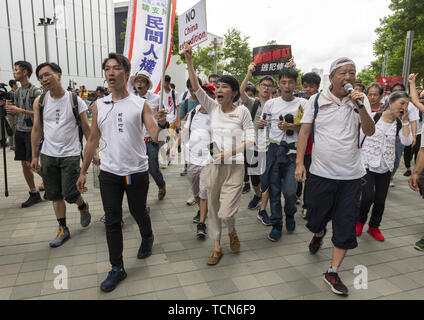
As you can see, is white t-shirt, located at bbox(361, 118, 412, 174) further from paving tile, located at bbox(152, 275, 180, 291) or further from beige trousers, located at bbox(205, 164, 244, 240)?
paving tile, located at bbox(152, 275, 180, 291)

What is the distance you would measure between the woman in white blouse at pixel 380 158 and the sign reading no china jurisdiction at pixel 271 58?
7.19 feet

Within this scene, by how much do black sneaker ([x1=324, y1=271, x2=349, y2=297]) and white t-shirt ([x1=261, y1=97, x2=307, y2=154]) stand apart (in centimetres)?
161

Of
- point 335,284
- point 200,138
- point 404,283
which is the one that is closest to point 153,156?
point 200,138

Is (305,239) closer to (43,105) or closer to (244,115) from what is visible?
(244,115)

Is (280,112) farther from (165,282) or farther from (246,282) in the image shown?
(165,282)

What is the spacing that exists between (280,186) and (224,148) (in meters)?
1.23

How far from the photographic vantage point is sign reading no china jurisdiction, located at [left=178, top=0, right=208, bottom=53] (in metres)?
4.04

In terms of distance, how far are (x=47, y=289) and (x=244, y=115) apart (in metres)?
2.63

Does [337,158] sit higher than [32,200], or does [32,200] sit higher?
[337,158]

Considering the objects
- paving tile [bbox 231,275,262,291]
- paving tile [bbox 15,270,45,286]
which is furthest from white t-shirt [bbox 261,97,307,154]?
paving tile [bbox 15,270,45,286]

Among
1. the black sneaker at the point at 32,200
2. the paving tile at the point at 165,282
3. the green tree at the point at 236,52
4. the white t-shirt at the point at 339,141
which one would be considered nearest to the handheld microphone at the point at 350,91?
the white t-shirt at the point at 339,141

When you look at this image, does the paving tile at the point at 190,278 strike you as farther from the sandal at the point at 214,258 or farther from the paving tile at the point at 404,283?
the paving tile at the point at 404,283

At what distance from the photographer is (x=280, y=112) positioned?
426 cm

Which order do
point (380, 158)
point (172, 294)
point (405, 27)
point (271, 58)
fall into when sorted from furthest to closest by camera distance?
point (405, 27)
point (271, 58)
point (380, 158)
point (172, 294)
